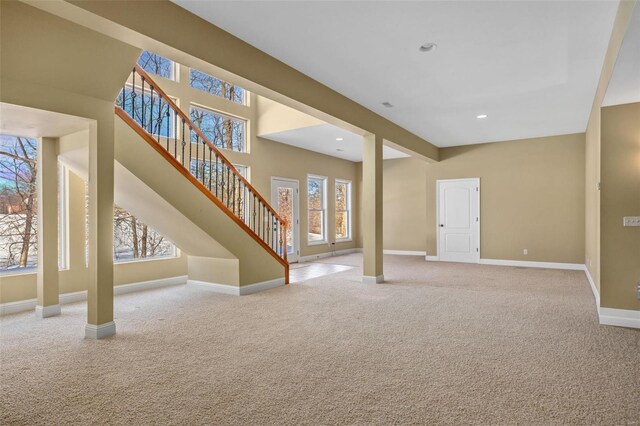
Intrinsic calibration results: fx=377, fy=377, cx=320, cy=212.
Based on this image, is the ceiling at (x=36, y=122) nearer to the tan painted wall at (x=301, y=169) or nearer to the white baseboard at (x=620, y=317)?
the tan painted wall at (x=301, y=169)

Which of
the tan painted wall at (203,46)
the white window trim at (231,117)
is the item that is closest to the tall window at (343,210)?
the white window trim at (231,117)

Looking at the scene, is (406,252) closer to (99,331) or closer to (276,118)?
(276,118)

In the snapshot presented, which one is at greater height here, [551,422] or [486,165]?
[486,165]

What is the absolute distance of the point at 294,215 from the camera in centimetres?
938

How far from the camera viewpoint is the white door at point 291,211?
9.08 meters

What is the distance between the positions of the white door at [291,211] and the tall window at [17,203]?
4850 mm

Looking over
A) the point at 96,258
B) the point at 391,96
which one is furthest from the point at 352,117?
the point at 96,258

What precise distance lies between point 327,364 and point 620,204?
139 inches

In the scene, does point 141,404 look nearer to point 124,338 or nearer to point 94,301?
point 124,338

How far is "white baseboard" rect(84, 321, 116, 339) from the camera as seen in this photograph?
3.65m

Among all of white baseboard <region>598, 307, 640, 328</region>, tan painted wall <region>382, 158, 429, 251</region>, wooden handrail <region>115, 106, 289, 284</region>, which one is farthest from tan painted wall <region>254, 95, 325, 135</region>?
white baseboard <region>598, 307, 640, 328</region>

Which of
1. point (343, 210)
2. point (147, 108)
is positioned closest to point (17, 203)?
point (147, 108)

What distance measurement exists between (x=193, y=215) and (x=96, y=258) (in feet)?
4.71

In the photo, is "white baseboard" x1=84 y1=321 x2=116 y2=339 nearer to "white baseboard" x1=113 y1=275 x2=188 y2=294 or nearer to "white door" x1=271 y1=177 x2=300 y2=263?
"white baseboard" x1=113 y1=275 x2=188 y2=294
